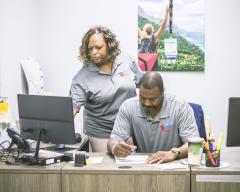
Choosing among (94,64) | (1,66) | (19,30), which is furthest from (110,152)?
(19,30)

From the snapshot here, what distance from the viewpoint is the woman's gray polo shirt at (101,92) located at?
9.83ft

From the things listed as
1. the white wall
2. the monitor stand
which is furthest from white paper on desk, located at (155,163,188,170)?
the white wall

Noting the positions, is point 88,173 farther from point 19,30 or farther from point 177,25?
point 177,25

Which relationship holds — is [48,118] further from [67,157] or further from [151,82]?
[151,82]

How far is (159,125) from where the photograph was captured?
101 inches

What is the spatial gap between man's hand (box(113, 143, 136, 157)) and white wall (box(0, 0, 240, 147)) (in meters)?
1.74

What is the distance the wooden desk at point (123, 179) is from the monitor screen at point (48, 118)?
0.26 m

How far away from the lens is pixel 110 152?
2.59m

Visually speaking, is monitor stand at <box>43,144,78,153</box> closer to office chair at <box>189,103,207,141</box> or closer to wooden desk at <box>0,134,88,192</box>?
wooden desk at <box>0,134,88,192</box>

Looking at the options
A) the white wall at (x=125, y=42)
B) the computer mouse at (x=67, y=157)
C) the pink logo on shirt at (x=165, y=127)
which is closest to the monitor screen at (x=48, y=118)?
the computer mouse at (x=67, y=157)

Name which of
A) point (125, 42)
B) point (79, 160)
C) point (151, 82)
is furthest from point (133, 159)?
point (125, 42)

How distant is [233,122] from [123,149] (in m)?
0.66

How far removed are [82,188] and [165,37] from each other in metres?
2.18

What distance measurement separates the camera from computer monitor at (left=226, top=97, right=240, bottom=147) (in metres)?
2.20
